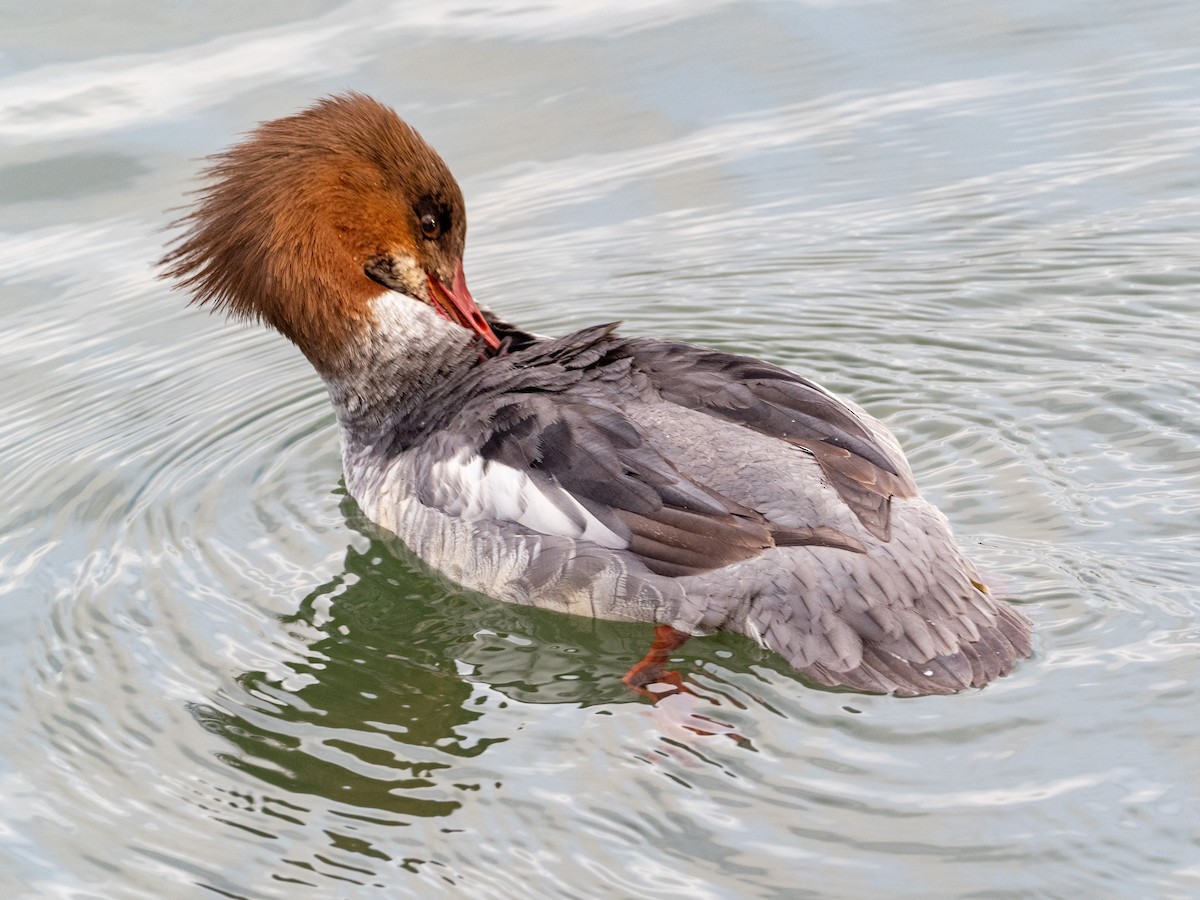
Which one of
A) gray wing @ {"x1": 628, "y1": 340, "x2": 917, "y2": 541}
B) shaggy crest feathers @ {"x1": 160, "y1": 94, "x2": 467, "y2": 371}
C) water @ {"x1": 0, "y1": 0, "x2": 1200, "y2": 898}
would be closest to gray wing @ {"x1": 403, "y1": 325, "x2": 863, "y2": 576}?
gray wing @ {"x1": 628, "y1": 340, "x2": 917, "y2": 541}

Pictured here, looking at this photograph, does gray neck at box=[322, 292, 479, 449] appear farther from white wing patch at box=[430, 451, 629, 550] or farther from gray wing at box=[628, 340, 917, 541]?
gray wing at box=[628, 340, 917, 541]

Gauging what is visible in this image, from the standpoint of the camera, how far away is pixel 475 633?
5238mm

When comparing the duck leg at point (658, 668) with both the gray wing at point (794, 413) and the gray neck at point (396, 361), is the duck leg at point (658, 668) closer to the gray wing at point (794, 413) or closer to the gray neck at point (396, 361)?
the gray wing at point (794, 413)

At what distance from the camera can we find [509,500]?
527cm

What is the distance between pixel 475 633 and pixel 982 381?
2414mm

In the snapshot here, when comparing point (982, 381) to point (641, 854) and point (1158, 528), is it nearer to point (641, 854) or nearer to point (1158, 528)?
point (1158, 528)

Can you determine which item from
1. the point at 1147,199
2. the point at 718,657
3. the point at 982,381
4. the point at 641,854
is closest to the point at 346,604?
the point at 718,657

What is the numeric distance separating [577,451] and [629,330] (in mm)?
2316

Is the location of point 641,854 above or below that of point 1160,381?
below

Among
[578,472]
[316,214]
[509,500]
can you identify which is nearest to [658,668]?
[578,472]

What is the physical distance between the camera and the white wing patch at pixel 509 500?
509cm

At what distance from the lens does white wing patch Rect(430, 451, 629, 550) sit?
201 inches

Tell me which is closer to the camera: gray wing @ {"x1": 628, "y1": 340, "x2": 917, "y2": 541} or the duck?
the duck

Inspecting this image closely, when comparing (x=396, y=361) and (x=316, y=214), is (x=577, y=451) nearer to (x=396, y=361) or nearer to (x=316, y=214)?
(x=396, y=361)
